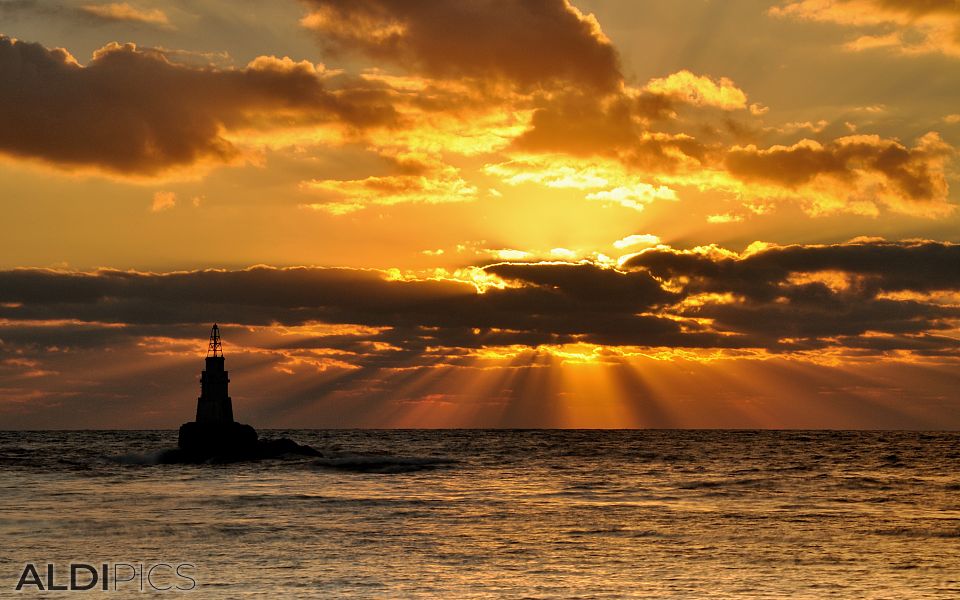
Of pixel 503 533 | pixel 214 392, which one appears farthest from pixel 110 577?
pixel 214 392

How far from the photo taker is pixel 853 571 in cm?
3080

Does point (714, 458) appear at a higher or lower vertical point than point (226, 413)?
lower

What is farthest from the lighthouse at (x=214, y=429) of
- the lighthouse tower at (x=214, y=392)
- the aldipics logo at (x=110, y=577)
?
the aldipics logo at (x=110, y=577)

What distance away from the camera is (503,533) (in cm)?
4000

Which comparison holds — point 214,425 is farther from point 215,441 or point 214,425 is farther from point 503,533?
point 503,533

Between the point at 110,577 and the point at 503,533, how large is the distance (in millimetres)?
16950

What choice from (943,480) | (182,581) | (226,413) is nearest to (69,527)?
(182,581)

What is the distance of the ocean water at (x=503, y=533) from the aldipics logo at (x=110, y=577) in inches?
19.9

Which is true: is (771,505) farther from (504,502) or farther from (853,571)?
(853,571)

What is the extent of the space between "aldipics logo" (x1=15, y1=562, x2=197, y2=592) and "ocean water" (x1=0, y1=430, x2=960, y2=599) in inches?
19.9

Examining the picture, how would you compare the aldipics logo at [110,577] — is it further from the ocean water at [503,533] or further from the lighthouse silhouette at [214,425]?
the lighthouse silhouette at [214,425]

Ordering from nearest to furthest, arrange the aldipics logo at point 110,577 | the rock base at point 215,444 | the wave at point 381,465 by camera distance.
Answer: the aldipics logo at point 110,577, the wave at point 381,465, the rock base at point 215,444

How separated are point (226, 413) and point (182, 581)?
73465 millimetres

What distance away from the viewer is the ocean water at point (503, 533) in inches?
1096
